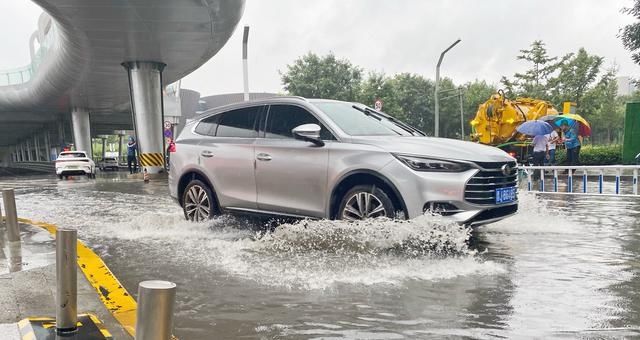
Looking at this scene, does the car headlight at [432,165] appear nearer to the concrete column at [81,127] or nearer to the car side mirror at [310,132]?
the car side mirror at [310,132]

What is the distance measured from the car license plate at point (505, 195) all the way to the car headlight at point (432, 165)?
1.66 ft

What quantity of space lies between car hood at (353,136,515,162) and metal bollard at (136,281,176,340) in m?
3.32

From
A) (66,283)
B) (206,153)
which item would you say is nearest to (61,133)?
(206,153)

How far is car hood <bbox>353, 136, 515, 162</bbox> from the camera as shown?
502cm

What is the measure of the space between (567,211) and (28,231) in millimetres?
8242

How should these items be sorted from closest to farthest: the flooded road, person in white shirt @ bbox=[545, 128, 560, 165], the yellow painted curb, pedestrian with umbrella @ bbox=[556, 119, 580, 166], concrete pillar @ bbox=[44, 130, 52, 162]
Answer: the flooded road → the yellow painted curb → person in white shirt @ bbox=[545, 128, 560, 165] → pedestrian with umbrella @ bbox=[556, 119, 580, 166] → concrete pillar @ bbox=[44, 130, 52, 162]

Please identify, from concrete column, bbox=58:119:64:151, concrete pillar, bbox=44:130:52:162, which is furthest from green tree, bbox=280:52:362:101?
concrete pillar, bbox=44:130:52:162

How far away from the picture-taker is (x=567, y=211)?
28.5 feet

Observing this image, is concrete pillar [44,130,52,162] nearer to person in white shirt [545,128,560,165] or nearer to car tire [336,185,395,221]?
person in white shirt [545,128,560,165]

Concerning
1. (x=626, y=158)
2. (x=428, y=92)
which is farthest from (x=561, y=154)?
(x=428, y=92)

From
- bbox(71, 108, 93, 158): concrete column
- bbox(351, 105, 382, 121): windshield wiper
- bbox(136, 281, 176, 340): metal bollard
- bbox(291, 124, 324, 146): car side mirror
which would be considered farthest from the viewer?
bbox(71, 108, 93, 158): concrete column

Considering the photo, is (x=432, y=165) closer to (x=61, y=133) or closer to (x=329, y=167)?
(x=329, y=167)

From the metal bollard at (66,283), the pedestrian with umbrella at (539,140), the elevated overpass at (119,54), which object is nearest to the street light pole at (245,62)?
the elevated overpass at (119,54)

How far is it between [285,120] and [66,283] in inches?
136
